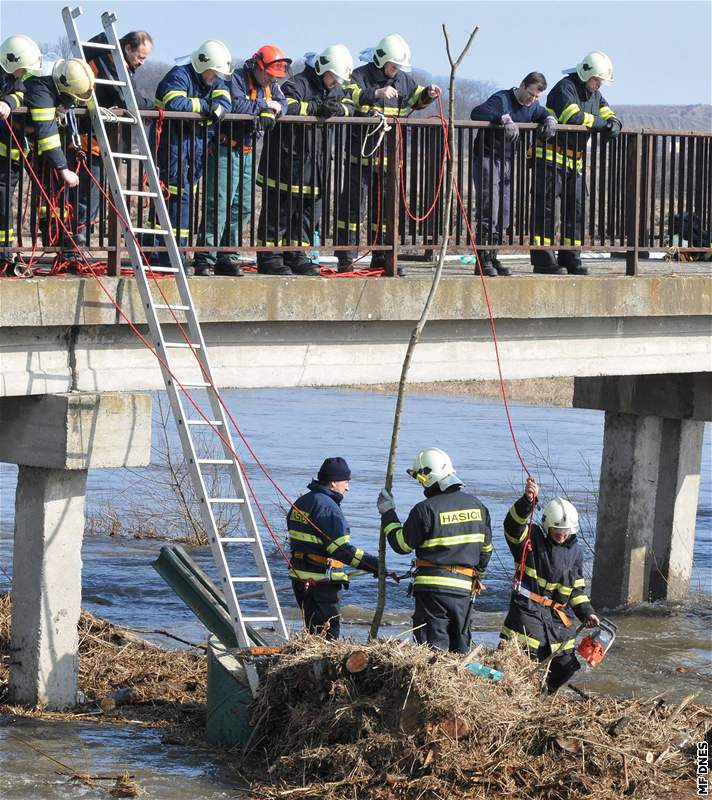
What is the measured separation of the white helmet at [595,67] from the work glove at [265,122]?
3434 millimetres

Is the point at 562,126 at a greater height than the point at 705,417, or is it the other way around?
the point at 562,126

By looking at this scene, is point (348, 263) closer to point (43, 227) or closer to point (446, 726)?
point (43, 227)

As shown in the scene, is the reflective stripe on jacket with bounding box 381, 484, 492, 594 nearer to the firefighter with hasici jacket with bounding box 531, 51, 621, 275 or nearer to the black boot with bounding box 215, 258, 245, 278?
the black boot with bounding box 215, 258, 245, 278

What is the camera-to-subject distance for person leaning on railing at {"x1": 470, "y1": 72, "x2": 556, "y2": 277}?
12.0 metres

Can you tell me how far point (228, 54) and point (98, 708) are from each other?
15.8 feet

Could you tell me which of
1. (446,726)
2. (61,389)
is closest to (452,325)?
(61,389)

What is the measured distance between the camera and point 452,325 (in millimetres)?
11672

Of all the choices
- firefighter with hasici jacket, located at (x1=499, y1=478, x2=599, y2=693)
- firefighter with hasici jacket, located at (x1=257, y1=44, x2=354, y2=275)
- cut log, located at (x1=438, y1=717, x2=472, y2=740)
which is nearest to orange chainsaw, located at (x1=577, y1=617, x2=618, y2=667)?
firefighter with hasici jacket, located at (x1=499, y1=478, x2=599, y2=693)

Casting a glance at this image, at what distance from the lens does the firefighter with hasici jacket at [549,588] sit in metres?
9.67

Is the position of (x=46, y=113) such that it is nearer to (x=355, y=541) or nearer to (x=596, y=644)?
(x=596, y=644)

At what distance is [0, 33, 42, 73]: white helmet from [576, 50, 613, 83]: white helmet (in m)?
5.03

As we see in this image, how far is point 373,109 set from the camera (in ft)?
39.2

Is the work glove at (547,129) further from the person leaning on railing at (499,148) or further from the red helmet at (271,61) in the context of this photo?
the red helmet at (271,61)

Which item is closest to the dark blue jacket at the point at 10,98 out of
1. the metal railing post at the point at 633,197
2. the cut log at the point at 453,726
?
the cut log at the point at 453,726
